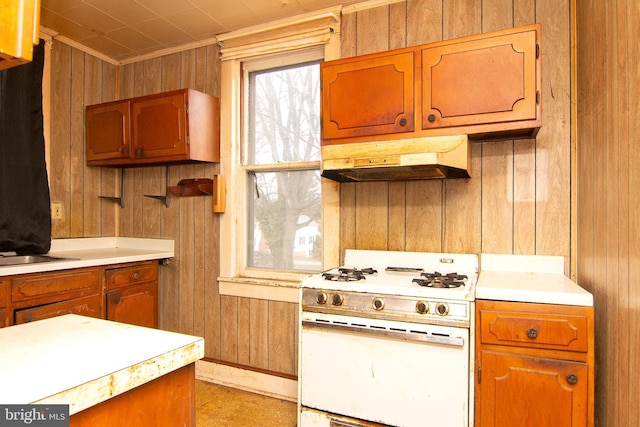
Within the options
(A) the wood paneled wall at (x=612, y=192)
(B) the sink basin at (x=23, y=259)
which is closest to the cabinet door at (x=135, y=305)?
(B) the sink basin at (x=23, y=259)

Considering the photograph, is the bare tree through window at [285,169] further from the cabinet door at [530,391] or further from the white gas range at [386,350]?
the cabinet door at [530,391]

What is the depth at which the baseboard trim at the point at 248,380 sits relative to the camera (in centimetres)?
250

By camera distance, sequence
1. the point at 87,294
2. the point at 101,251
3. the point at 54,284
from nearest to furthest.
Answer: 1. the point at 54,284
2. the point at 87,294
3. the point at 101,251

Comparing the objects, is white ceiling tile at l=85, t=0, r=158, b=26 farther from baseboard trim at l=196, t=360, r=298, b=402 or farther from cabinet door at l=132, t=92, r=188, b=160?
baseboard trim at l=196, t=360, r=298, b=402

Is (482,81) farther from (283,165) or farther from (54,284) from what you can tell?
(54,284)

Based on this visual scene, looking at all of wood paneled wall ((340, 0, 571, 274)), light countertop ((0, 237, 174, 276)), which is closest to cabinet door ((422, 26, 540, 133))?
wood paneled wall ((340, 0, 571, 274))

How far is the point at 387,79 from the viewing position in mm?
1965

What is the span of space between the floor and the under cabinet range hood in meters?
1.46

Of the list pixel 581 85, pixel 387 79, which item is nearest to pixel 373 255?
pixel 387 79

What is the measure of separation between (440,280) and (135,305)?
6.83ft

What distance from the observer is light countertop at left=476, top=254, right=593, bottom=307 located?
147cm

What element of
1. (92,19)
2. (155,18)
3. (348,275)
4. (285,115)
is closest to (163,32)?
(155,18)

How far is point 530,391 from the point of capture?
148 cm

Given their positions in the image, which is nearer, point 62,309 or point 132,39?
point 62,309
